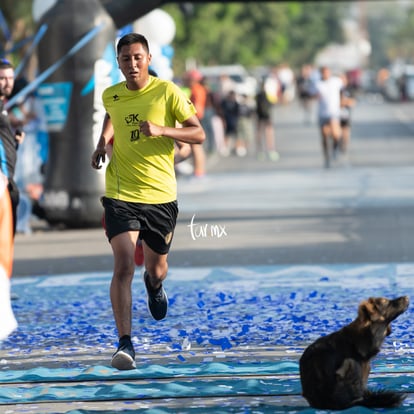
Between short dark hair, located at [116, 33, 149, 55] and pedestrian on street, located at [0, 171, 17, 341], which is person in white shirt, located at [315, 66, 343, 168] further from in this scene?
pedestrian on street, located at [0, 171, 17, 341]

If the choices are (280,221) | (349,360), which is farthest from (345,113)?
(349,360)

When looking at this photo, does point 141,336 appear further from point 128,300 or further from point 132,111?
point 132,111

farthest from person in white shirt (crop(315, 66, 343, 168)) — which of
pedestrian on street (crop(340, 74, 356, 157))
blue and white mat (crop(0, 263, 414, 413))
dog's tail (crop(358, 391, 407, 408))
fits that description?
dog's tail (crop(358, 391, 407, 408))

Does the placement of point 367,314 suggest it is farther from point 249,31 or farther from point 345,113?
point 249,31

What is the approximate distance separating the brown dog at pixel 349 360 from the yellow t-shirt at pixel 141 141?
6.37 feet

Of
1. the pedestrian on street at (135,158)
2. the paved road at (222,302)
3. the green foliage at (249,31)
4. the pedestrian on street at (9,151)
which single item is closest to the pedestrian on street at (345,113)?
the paved road at (222,302)

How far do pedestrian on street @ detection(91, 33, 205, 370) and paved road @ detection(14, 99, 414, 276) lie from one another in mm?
2217

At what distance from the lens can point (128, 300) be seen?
7352 millimetres

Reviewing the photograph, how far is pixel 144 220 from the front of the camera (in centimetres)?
755

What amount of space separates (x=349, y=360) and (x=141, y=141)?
222cm

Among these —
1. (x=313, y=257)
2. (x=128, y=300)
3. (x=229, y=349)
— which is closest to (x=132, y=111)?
(x=128, y=300)

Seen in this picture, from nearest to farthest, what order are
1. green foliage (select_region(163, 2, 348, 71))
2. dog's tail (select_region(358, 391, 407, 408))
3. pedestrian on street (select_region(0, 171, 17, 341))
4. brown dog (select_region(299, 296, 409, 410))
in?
brown dog (select_region(299, 296, 409, 410)) → dog's tail (select_region(358, 391, 407, 408)) → pedestrian on street (select_region(0, 171, 17, 341)) → green foliage (select_region(163, 2, 348, 71))

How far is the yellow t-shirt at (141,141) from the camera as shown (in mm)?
7426

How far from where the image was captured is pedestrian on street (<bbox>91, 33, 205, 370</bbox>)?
7340mm
